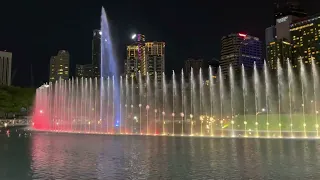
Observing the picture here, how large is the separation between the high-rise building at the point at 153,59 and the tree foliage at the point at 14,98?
135ft

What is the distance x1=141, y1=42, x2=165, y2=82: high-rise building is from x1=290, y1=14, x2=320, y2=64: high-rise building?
46.5m

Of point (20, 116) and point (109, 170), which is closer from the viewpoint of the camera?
point (109, 170)

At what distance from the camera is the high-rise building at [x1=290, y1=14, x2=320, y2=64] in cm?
12470

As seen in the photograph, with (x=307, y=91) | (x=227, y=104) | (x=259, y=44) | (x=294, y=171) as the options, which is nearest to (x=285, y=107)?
(x=307, y=91)

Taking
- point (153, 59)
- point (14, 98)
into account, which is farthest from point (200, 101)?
point (153, 59)

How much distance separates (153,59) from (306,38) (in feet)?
195

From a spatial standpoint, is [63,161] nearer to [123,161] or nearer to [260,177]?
[123,161]

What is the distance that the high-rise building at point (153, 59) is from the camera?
11312 centimetres

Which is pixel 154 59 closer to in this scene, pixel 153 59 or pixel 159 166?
pixel 153 59

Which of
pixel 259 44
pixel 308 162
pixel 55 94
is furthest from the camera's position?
pixel 259 44

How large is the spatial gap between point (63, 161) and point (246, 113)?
42.1 metres

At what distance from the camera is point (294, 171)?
1273 centimetres

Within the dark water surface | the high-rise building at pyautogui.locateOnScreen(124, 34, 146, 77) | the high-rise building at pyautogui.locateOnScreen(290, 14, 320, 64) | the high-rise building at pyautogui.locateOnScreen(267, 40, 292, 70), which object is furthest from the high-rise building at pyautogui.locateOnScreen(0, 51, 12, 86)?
the dark water surface

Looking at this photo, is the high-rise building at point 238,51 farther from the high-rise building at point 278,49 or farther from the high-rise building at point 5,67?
the high-rise building at point 5,67
